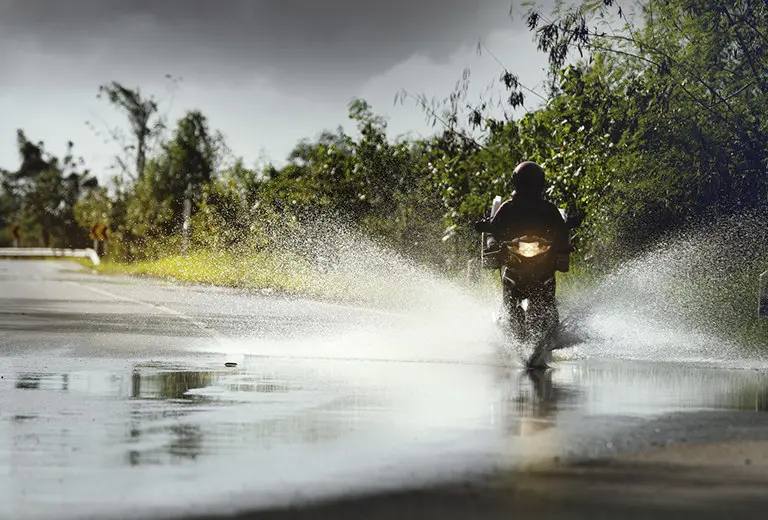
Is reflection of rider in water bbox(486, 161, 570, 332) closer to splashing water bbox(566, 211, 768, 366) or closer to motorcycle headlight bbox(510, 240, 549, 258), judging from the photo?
motorcycle headlight bbox(510, 240, 549, 258)

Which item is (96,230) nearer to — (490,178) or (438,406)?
(490,178)

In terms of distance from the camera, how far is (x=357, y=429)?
36.7ft

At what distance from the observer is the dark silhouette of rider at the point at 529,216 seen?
54.6 ft

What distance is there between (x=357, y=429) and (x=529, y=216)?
19.4 feet

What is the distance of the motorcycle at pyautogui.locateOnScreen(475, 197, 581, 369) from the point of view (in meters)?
16.5

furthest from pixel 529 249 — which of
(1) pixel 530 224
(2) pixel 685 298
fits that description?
(2) pixel 685 298

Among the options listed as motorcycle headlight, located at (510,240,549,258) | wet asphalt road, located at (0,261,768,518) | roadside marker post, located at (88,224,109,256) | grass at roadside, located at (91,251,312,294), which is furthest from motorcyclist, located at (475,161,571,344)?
roadside marker post, located at (88,224,109,256)

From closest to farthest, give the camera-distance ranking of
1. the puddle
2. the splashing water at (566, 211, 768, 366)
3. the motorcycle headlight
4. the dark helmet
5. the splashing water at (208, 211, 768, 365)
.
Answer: the puddle
the motorcycle headlight
the dark helmet
the splashing water at (208, 211, 768, 365)
the splashing water at (566, 211, 768, 366)

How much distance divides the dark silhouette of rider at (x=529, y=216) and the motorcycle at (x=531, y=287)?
0.07 meters

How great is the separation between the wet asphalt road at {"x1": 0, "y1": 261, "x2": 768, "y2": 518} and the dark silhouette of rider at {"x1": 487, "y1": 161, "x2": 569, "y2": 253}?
1334 millimetres

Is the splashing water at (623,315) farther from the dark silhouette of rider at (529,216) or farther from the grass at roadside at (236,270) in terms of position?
the grass at roadside at (236,270)

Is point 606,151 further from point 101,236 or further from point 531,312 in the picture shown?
point 101,236

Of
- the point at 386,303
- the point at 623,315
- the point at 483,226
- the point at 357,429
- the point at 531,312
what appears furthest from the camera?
the point at 386,303

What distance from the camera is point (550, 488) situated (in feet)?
28.2
